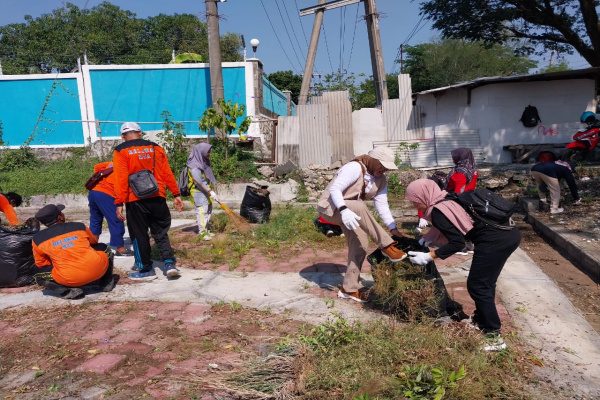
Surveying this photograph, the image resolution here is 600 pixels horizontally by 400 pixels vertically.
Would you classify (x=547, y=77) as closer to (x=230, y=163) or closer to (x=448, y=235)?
(x=230, y=163)

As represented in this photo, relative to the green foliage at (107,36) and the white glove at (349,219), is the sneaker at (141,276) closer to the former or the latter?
the white glove at (349,219)

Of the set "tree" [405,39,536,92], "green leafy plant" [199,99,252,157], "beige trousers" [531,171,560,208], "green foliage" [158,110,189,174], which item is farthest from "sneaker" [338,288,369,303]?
"tree" [405,39,536,92]

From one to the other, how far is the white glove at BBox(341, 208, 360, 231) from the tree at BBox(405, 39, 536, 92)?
3114 centimetres

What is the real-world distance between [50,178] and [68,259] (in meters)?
8.66

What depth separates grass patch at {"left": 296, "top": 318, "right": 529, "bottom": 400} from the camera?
8.93 ft

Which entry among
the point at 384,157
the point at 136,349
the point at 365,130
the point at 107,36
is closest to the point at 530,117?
the point at 365,130

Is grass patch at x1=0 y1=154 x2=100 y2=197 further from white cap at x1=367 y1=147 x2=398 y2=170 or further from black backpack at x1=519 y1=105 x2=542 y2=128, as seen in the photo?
black backpack at x1=519 y1=105 x2=542 y2=128

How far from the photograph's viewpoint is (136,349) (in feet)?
11.9

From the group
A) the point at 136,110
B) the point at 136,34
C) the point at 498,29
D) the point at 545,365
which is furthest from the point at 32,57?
the point at 545,365

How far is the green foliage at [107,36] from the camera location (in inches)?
1289

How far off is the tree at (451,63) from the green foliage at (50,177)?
25.6 meters

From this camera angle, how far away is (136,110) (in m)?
14.5

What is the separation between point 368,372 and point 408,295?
109 centimetres

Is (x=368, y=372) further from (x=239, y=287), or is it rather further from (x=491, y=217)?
(x=239, y=287)
